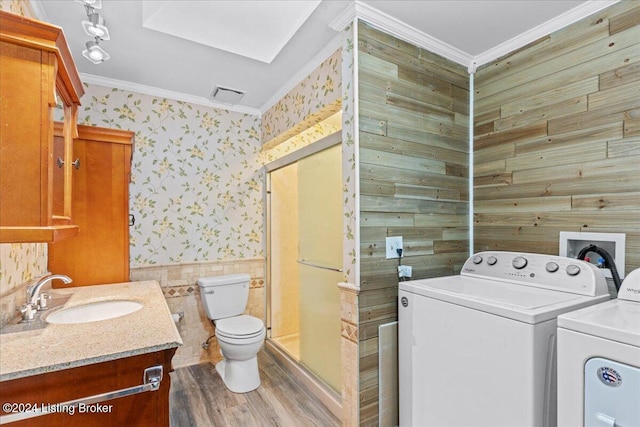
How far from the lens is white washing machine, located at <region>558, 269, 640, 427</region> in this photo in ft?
3.03

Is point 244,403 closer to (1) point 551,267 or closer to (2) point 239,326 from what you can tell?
(2) point 239,326

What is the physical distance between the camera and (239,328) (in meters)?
2.40

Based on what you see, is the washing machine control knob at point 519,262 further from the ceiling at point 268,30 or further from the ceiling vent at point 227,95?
the ceiling vent at point 227,95

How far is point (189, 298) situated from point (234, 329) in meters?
0.60

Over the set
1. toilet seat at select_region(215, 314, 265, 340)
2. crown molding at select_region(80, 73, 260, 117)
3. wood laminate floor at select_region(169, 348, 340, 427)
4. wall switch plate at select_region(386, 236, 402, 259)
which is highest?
crown molding at select_region(80, 73, 260, 117)

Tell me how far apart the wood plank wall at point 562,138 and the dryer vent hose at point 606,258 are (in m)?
0.06

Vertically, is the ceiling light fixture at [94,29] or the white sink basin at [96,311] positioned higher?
the ceiling light fixture at [94,29]

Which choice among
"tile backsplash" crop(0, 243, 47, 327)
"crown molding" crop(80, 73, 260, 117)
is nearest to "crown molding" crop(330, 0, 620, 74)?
"crown molding" crop(80, 73, 260, 117)

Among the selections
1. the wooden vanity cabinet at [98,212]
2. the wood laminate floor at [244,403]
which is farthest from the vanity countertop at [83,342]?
the wood laminate floor at [244,403]

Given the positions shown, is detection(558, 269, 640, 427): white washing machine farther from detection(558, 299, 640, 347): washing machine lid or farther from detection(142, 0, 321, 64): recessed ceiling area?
detection(142, 0, 321, 64): recessed ceiling area

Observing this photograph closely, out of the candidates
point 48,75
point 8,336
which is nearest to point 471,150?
point 48,75

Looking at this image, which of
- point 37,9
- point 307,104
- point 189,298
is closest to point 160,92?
point 37,9

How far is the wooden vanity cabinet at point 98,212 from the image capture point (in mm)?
1886

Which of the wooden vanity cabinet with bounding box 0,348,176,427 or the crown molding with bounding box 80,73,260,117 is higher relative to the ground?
the crown molding with bounding box 80,73,260,117
